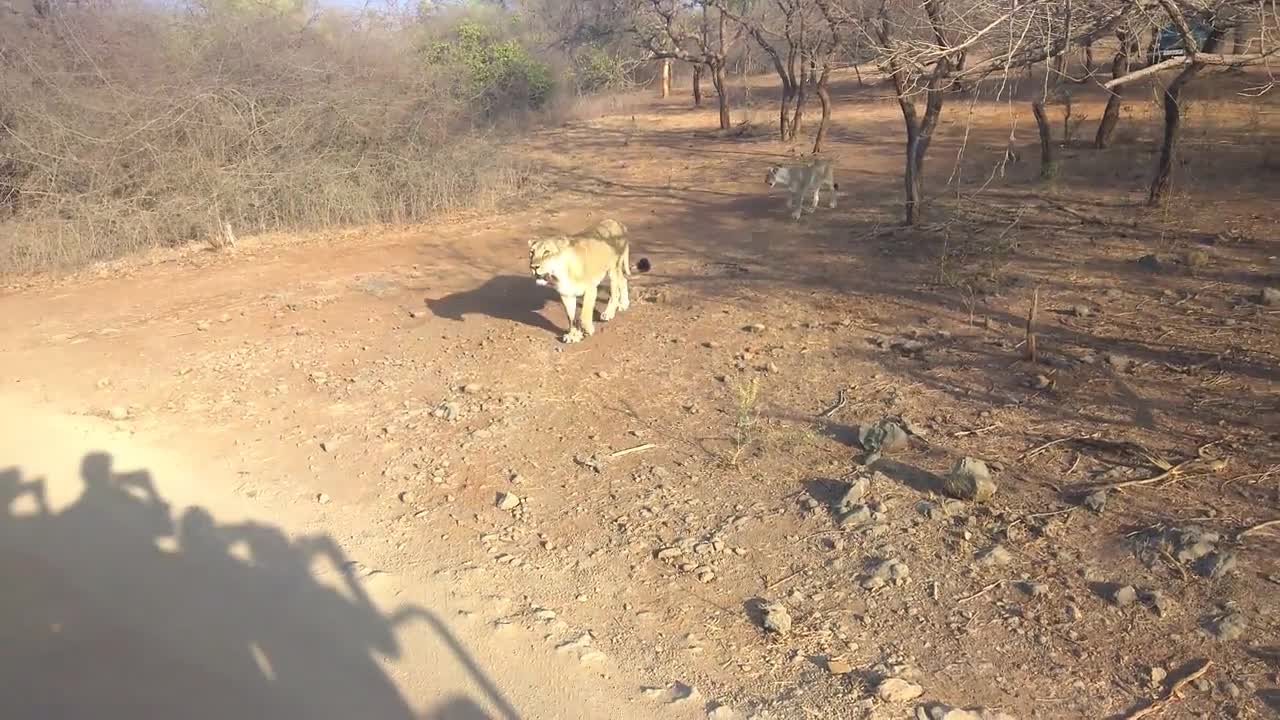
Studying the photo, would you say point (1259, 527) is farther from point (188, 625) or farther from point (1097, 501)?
point (188, 625)

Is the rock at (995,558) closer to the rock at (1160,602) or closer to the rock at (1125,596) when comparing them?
the rock at (1125,596)

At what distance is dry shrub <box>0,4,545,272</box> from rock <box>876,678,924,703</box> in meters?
12.0

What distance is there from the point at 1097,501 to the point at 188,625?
4692mm

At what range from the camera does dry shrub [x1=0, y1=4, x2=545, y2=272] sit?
1190 cm

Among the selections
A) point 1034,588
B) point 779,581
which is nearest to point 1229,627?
point 1034,588

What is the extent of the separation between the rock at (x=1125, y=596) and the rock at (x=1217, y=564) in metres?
0.36

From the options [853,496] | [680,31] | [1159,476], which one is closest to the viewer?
[1159,476]

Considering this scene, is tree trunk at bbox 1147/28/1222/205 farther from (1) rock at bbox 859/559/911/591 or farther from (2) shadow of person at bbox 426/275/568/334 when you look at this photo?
(1) rock at bbox 859/559/911/591

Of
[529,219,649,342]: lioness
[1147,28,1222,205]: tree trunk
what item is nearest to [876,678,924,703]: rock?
[529,219,649,342]: lioness

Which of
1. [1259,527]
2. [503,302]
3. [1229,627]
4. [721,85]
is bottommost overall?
[1229,627]

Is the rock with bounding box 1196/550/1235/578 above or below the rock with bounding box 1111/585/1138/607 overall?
above

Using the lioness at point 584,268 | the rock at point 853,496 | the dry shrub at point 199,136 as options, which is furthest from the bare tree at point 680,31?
the rock at point 853,496

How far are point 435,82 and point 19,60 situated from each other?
6.32 m

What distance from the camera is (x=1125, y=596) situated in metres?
3.79
